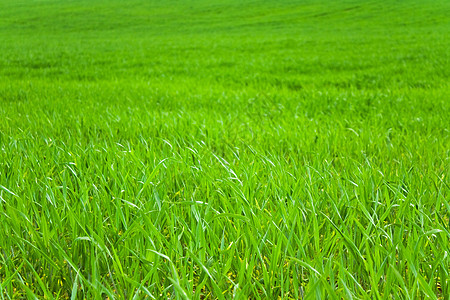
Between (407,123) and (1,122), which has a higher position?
(1,122)

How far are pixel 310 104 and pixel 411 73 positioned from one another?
4468mm

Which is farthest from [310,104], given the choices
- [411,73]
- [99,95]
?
[411,73]

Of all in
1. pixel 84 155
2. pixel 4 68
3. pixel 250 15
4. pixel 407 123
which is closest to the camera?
pixel 84 155

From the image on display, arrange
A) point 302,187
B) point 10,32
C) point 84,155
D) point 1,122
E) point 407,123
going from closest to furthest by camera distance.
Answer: point 302,187
point 84,155
point 1,122
point 407,123
point 10,32

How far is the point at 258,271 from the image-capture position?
1.15m

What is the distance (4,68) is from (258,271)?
11.1 m

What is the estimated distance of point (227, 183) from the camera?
1545mm

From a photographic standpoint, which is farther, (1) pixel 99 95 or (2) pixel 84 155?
(1) pixel 99 95

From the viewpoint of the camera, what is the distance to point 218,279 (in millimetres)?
1059

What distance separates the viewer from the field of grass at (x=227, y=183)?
1.07m

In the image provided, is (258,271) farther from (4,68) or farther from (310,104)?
(4,68)

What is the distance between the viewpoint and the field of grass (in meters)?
1.07

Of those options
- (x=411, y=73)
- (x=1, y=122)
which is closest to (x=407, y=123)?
(x=1, y=122)

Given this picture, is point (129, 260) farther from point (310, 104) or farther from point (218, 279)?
point (310, 104)
